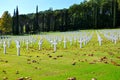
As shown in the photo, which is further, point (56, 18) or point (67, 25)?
point (56, 18)

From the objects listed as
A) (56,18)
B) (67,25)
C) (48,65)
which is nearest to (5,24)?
(67,25)

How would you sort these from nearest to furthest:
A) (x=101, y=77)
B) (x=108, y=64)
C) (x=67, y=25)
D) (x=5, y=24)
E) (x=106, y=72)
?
(x=101, y=77), (x=106, y=72), (x=108, y=64), (x=5, y=24), (x=67, y=25)

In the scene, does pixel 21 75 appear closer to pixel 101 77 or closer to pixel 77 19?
pixel 101 77

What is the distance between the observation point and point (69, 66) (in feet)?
49.7

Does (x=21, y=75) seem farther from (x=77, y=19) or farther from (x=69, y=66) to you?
(x=77, y=19)

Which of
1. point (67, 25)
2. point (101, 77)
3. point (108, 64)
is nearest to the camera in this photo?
point (101, 77)

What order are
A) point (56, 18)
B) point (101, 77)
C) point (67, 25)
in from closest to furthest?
point (101, 77)
point (67, 25)
point (56, 18)

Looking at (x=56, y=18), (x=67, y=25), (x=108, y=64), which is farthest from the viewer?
(x=56, y=18)

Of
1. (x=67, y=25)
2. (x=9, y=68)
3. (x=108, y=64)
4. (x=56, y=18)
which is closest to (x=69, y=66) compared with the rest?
(x=108, y=64)

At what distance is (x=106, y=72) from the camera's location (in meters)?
12.9

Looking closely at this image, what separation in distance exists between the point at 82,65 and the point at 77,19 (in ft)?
415

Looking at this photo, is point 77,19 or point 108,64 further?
point 77,19

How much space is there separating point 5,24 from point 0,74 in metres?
110

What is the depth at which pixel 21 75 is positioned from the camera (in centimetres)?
1326
